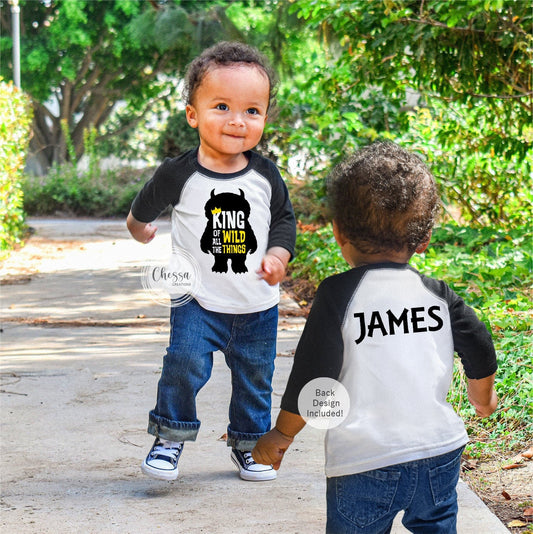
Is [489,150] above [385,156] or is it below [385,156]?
below

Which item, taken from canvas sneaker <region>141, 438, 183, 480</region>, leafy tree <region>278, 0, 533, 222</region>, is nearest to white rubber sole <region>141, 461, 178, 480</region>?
canvas sneaker <region>141, 438, 183, 480</region>

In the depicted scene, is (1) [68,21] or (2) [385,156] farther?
(1) [68,21]

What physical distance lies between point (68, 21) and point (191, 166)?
2081 centimetres

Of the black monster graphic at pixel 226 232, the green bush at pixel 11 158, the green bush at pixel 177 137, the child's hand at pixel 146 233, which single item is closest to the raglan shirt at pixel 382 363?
the black monster graphic at pixel 226 232

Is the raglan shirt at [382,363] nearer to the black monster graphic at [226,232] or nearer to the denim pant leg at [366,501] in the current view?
the denim pant leg at [366,501]

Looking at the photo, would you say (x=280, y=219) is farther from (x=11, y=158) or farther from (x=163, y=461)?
(x=11, y=158)

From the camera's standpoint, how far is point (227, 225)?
2.82m

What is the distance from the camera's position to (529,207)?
26.8 feet

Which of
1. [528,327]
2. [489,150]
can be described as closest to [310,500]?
[528,327]

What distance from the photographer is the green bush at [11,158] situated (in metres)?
8.52

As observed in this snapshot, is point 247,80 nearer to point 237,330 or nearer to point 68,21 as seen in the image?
point 237,330

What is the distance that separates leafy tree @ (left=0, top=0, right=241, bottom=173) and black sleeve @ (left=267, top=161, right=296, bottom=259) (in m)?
14.7

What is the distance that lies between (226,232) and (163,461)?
2.60 feet

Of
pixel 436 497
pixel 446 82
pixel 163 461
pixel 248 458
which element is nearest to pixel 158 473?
pixel 163 461
